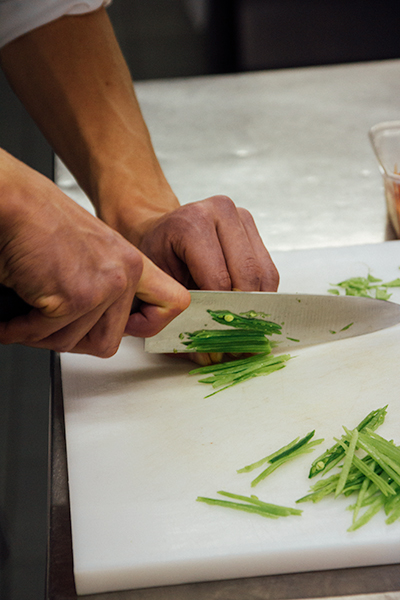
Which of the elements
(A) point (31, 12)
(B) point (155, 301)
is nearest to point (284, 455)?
(B) point (155, 301)

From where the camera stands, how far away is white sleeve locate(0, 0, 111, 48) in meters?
1.81

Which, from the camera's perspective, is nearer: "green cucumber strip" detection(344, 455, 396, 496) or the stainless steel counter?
"green cucumber strip" detection(344, 455, 396, 496)

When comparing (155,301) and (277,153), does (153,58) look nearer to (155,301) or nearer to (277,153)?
(277,153)

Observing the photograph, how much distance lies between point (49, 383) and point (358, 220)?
4.15ft

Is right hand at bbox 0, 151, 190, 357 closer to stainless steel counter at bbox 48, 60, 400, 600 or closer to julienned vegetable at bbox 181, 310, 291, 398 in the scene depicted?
julienned vegetable at bbox 181, 310, 291, 398

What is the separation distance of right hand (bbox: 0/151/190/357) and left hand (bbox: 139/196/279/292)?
19cm

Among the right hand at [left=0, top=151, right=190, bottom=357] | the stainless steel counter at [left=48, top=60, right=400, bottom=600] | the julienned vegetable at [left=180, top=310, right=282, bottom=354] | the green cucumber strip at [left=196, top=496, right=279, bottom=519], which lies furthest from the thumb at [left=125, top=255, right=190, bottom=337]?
the green cucumber strip at [left=196, top=496, right=279, bottom=519]

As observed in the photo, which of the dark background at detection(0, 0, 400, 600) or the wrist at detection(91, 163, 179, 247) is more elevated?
the wrist at detection(91, 163, 179, 247)

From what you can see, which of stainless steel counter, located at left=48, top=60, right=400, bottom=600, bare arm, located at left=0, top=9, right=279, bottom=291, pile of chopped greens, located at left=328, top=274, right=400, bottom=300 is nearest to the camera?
pile of chopped greens, located at left=328, top=274, right=400, bottom=300

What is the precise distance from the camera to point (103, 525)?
1048mm

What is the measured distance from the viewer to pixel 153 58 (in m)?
7.03

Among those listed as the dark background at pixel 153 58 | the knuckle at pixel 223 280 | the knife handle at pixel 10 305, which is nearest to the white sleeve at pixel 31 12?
the dark background at pixel 153 58

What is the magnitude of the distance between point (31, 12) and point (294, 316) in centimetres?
125

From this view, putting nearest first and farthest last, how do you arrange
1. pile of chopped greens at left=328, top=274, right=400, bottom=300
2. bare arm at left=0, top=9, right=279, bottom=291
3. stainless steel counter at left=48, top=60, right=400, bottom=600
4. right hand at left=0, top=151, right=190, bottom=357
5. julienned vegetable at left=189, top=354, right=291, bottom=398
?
right hand at left=0, top=151, right=190, bottom=357
julienned vegetable at left=189, top=354, right=291, bottom=398
pile of chopped greens at left=328, top=274, right=400, bottom=300
bare arm at left=0, top=9, right=279, bottom=291
stainless steel counter at left=48, top=60, right=400, bottom=600
